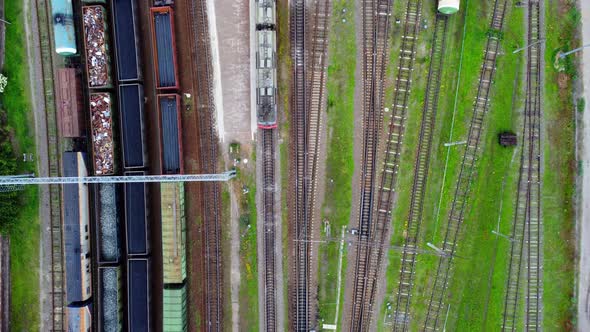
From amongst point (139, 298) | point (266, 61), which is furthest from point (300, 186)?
point (139, 298)

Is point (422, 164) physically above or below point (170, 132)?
below

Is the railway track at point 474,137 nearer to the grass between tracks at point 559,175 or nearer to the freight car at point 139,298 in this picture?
the grass between tracks at point 559,175

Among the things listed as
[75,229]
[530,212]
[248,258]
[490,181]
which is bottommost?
[248,258]

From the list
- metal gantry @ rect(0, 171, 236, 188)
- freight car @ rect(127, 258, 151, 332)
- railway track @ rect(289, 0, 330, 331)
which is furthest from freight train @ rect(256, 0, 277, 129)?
freight car @ rect(127, 258, 151, 332)

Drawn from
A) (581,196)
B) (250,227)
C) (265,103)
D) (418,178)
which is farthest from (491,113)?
(250,227)

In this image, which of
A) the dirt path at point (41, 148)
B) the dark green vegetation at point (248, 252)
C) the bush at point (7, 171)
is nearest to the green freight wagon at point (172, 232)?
the dark green vegetation at point (248, 252)

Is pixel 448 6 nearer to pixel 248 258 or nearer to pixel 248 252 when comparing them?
pixel 248 252
